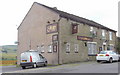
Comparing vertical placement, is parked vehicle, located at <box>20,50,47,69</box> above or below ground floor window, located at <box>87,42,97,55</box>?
below

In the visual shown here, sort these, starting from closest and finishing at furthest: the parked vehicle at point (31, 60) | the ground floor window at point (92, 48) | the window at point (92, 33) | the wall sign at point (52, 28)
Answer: the parked vehicle at point (31, 60) → the wall sign at point (52, 28) → the ground floor window at point (92, 48) → the window at point (92, 33)

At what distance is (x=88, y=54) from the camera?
1075 inches

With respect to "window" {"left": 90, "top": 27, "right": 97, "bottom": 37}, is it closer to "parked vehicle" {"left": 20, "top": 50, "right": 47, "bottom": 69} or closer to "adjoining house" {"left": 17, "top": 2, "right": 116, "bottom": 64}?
"adjoining house" {"left": 17, "top": 2, "right": 116, "bottom": 64}

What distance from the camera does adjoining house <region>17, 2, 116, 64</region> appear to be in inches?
929

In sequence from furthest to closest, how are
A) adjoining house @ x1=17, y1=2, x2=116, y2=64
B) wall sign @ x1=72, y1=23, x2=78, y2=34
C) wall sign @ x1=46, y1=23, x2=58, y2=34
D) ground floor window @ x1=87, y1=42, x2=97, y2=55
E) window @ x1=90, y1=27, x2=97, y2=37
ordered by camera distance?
window @ x1=90, y1=27, x2=97, y2=37
ground floor window @ x1=87, y1=42, x2=97, y2=55
wall sign @ x1=72, y1=23, x2=78, y2=34
wall sign @ x1=46, y1=23, x2=58, y2=34
adjoining house @ x1=17, y1=2, x2=116, y2=64

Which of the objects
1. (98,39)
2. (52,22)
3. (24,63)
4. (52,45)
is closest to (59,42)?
(52,45)

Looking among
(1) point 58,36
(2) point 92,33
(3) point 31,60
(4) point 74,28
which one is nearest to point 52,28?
(1) point 58,36

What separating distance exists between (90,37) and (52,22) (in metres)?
7.13

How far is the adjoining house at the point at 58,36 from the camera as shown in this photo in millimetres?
23594

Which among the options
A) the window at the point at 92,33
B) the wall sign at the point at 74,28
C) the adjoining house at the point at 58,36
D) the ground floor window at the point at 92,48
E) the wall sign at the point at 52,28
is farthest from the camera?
the window at the point at 92,33

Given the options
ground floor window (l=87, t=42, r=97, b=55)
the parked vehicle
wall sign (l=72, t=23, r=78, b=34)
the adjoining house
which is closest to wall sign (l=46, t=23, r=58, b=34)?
the adjoining house

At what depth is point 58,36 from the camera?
23.5m

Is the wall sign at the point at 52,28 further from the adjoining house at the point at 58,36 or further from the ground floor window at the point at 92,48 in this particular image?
the ground floor window at the point at 92,48

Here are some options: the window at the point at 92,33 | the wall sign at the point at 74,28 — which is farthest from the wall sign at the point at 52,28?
the window at the point at 92,33
